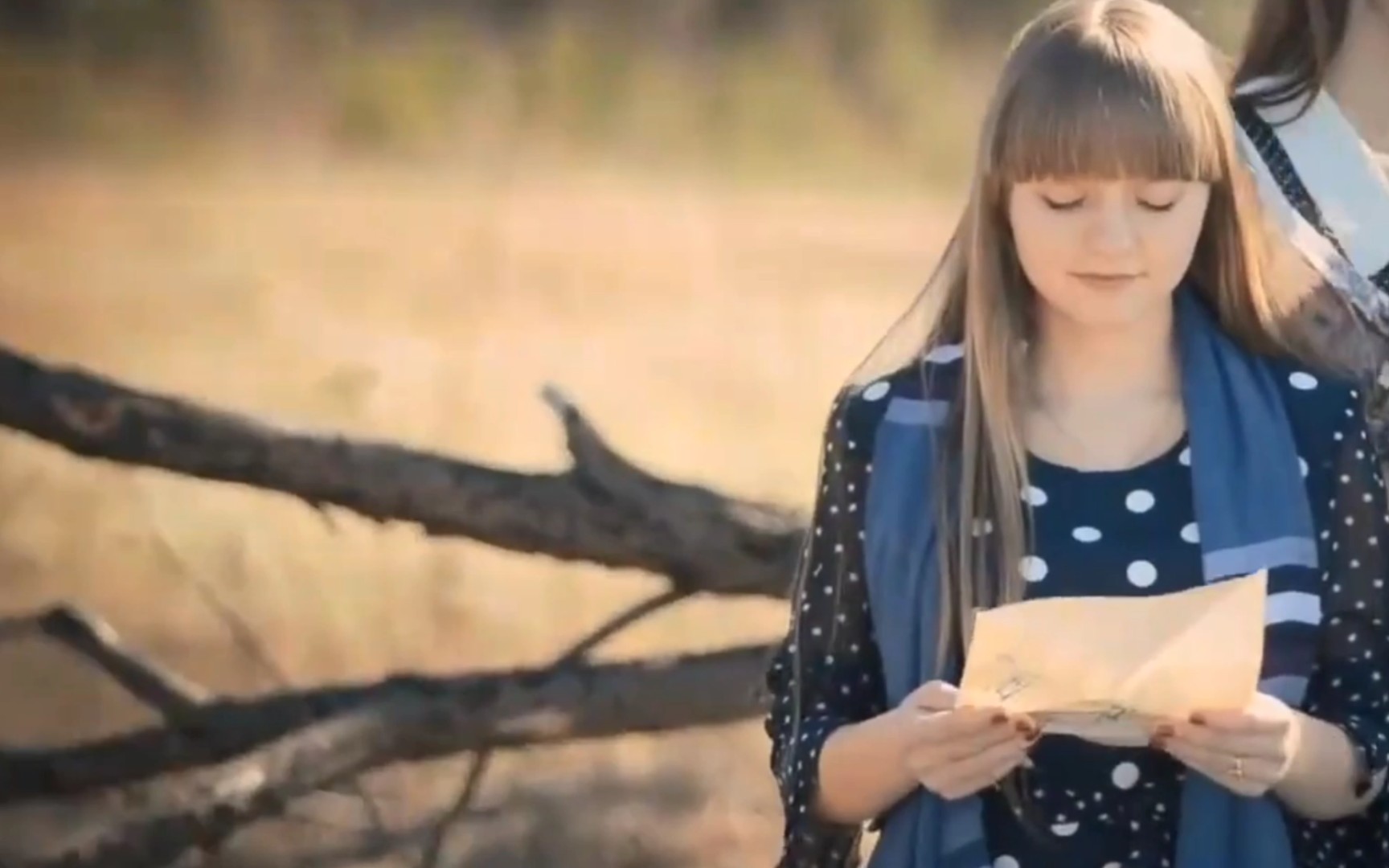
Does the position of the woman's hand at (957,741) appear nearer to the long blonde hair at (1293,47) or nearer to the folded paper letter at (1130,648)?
the folded paper letter at (1130,648)

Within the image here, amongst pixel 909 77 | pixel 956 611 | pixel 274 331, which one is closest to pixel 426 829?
pixel 274 331

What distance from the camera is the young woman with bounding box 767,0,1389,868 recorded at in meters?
1.44

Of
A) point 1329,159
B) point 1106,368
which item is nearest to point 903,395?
point 1106,368

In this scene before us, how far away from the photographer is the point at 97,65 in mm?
2473

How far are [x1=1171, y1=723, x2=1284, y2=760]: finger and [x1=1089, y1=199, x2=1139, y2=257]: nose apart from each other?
0.31 m

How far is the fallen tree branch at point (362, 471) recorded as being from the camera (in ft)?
8.17

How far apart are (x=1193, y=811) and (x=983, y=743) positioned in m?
0.16

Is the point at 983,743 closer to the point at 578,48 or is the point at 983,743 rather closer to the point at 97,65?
the point at 578,48

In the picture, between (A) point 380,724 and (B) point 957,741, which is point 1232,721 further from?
(A) point 380,724

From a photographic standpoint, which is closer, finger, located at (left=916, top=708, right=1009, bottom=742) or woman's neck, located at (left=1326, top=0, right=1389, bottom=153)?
finger, located at (left=916, top=708, right=1009, bottom=742)

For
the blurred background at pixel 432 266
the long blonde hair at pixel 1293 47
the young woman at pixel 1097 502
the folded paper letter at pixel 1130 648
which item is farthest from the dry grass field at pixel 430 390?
the folded paper letter at pixel 1130 648

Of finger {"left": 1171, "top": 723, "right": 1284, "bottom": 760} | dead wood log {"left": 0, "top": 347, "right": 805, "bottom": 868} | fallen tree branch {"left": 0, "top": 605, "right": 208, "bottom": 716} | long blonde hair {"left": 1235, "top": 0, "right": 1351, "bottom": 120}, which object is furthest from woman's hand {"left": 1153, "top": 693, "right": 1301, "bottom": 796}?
fallen tree branch {"left": 0, "top": 605, "right": 208, "bottom": 716}

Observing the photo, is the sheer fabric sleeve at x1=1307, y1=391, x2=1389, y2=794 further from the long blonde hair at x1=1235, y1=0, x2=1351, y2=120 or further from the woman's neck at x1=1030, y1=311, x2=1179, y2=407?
the long blonde hair at x1=1235, y1=0, x2=1351, y2=120

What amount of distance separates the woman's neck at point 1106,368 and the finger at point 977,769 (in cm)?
25
